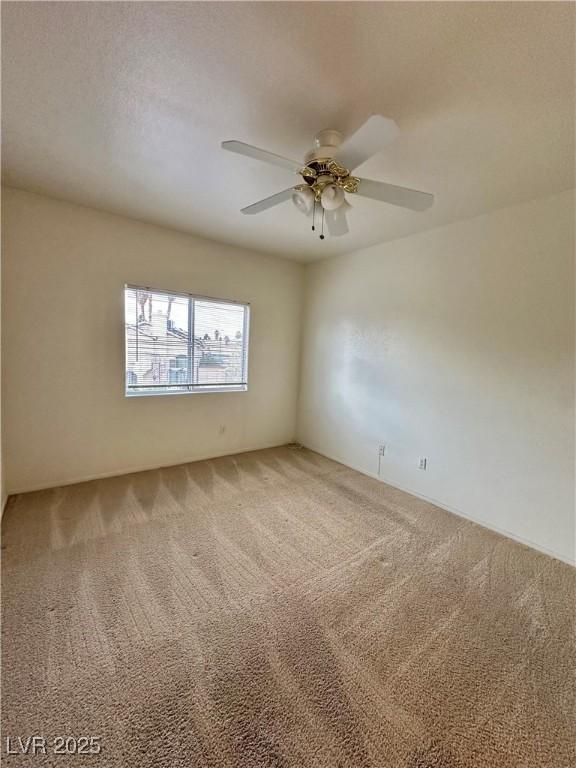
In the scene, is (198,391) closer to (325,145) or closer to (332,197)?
(332,197)

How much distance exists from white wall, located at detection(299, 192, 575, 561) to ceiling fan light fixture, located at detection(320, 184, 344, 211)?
1618 mm

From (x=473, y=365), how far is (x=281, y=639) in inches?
96.9

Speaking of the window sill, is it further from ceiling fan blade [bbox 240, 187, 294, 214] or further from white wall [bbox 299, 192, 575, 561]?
ceiling fan blade [bbox 240, 187, 294, 214]

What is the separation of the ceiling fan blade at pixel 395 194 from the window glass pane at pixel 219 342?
238 cm

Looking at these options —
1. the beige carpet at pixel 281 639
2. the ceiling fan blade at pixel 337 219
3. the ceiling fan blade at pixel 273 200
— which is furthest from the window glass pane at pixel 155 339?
the ceiling fan blade at pixel 337 219

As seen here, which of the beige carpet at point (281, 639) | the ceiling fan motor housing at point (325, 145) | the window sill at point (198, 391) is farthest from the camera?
the window sill at point (198, 391)

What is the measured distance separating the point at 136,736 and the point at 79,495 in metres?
2.19

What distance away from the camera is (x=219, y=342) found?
3.84m

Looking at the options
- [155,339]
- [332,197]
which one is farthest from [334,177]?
[155,339]

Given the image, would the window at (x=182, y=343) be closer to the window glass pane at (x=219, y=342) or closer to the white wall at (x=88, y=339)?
the window glass pane at (x=219, y=342)

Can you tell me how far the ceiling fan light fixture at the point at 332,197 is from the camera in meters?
1.69

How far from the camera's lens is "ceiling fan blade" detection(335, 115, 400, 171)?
4.05 ft

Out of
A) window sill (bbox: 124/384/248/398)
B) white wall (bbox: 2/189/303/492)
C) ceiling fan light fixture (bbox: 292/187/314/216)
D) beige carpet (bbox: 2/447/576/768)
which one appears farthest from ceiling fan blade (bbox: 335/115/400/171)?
window sill (bbox: 124/384/248/398)

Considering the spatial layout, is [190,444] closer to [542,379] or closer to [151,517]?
[151,517]
